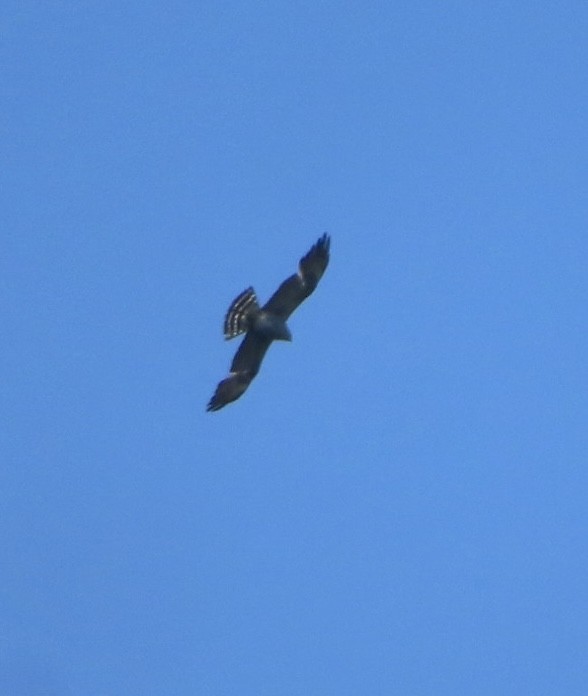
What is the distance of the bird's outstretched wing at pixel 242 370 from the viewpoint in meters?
54.0

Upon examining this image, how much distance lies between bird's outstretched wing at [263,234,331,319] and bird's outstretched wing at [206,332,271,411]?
0.41 metres

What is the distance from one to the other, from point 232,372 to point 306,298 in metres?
1.26

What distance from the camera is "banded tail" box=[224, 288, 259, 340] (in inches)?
2119

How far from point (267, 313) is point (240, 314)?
1.07ft

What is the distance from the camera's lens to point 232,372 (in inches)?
2131

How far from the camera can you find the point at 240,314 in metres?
53.9

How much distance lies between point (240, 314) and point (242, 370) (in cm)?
71

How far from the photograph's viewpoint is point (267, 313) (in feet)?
177

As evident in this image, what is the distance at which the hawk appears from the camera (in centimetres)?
5388

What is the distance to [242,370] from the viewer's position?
54.2m

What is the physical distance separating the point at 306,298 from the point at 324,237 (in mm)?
773

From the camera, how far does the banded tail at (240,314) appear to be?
5381cm

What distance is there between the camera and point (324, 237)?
54.1 m

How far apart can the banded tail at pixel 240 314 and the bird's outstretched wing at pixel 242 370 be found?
179mm
